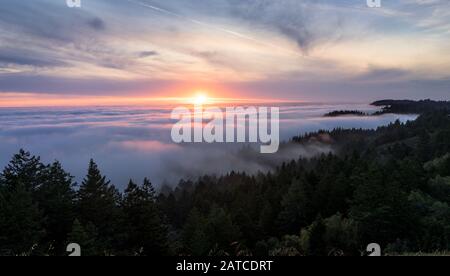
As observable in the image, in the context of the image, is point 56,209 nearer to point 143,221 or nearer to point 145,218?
point 143,221

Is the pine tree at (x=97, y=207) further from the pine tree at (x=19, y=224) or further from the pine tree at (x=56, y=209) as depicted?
the pine tree at (x=19, y=224)

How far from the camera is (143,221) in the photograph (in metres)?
45.5

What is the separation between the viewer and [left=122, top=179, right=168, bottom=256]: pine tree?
143ft

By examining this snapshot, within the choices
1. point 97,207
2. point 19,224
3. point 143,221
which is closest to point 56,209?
point 97,207

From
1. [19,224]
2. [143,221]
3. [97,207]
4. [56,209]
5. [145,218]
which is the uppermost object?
[19,224]

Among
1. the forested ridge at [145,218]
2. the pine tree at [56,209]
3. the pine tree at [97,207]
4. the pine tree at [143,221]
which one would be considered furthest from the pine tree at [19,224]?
the pine tree at [143,221]

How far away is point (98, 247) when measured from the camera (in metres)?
35.1

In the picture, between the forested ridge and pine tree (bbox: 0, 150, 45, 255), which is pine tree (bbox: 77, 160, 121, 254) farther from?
pine tree (bbox: 0, 150, 45, 255)

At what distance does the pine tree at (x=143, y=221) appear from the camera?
43.7m

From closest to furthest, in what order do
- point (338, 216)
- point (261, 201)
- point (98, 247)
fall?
point (98, 247), point (338, 216), point (261, 201)
